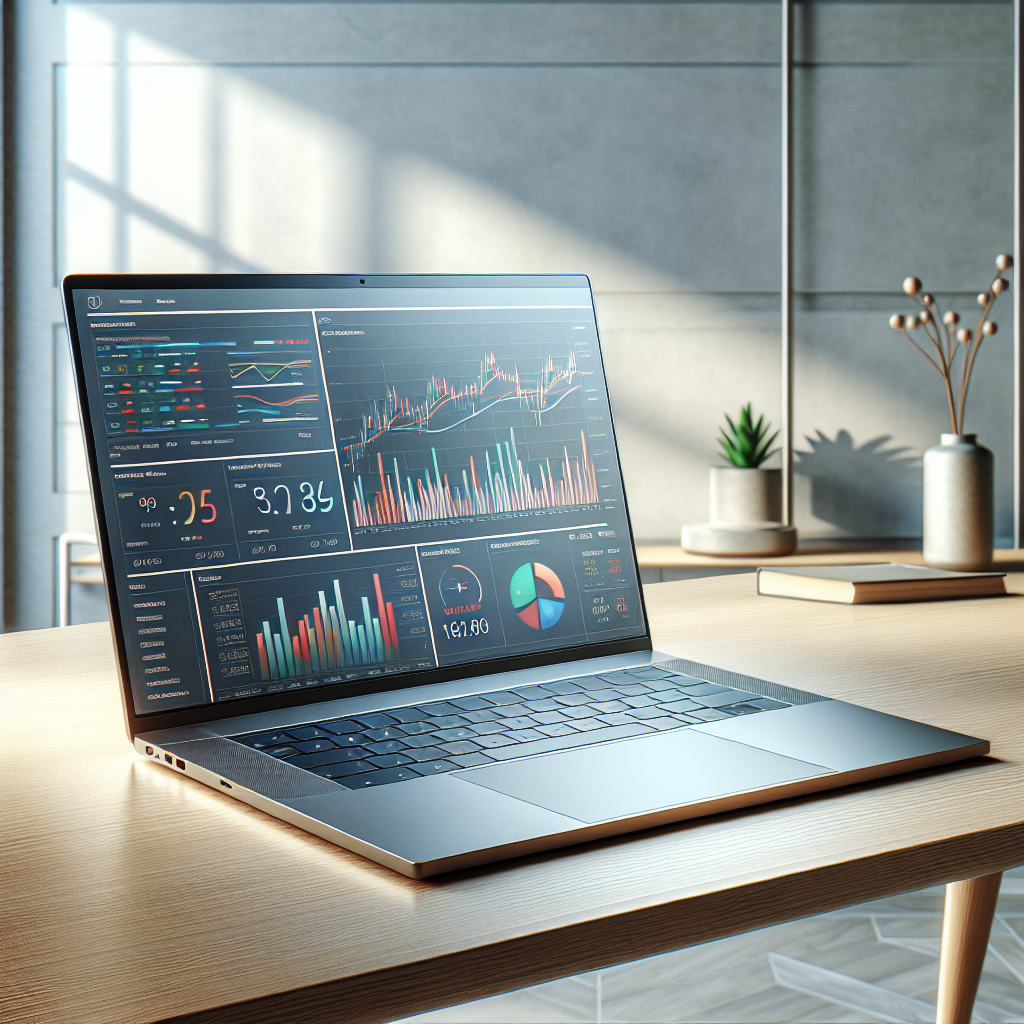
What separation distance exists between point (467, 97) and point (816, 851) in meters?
2.77

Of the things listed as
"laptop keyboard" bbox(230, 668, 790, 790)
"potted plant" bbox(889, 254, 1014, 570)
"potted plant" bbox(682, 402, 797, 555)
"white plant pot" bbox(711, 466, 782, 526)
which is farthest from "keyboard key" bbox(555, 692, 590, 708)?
"white plant pot" bbox(711, 466, 782, 526)

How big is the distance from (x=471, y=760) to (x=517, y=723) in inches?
2.8

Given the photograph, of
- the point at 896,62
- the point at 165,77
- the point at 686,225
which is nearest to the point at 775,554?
the point at 686,225

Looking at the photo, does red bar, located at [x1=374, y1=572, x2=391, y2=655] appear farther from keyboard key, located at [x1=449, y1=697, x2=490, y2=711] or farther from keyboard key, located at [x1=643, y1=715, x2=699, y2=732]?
keyboard key, located at [x1=643, y1=715, x2=699, y2=732]

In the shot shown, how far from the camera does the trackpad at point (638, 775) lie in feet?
1.71

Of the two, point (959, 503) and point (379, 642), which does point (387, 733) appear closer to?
point (379, 642)

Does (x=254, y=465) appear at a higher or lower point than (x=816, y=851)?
higher

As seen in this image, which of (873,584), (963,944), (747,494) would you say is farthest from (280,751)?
(747,494)

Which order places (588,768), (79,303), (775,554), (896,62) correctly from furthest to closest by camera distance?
(896,62)
(775,554)
(79,303)
(588,768)

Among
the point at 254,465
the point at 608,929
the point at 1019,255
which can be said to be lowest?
the point at 608,929

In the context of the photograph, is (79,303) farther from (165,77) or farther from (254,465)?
(165,77)

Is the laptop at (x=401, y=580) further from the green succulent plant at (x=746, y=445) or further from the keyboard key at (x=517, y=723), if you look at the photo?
the green succulent plant at (x=746, y=445)

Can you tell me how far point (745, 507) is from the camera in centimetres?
274

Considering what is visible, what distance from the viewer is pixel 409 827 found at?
1.61 ft
